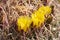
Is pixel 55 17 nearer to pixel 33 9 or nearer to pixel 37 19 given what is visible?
pixel 33 9

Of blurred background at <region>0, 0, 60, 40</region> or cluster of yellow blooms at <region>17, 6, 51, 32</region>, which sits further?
blurred background at <region>0, 0, 60, 40</region>

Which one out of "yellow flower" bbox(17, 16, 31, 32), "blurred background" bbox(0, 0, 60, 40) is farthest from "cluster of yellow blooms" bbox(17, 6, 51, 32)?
"blurred background" bbox(0, 0, 60, 40)

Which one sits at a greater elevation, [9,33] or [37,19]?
[37,19]

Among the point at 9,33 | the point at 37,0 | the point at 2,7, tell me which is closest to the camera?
the point at 9,33

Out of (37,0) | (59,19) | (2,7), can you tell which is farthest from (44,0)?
(2,7)

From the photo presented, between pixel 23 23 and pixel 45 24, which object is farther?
pixel 45 24

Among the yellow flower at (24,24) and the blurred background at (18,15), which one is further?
the blurred background at (18,15)

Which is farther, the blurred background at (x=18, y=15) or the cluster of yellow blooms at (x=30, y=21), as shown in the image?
the blurred background at (x=18, y=15)

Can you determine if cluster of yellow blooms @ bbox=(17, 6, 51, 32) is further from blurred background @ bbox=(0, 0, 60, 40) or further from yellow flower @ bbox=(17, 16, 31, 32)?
blurred background @ bbox=(0, 0, 60, 40)

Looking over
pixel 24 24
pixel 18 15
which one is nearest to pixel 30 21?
pixel 24 24

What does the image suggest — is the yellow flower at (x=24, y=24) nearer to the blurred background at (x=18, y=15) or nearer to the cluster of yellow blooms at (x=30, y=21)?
the cluster of yellow blooms at (x=30, y=21)

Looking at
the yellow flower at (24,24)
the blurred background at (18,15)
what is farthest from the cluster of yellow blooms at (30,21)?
the blurred background at (18,15)
